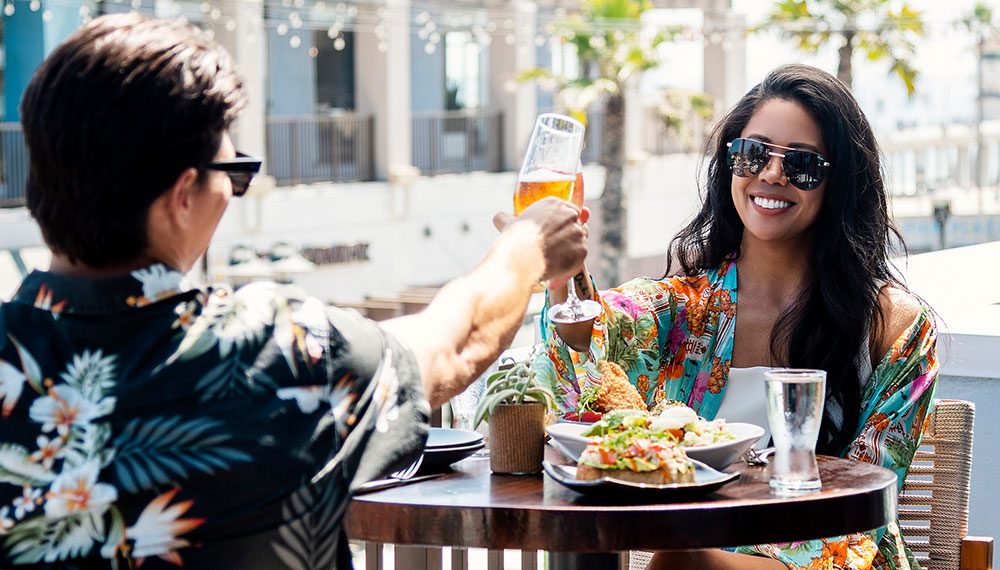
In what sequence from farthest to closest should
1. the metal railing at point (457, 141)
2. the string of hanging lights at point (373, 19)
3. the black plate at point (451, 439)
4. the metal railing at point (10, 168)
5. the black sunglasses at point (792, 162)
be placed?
the metal railing at point (457, 141)
the string of hanging lights at point (373, 19)
the metal railing at point (10, 168)
the black sunglasses at point (792, 162)
the black plate at point (451, 439)

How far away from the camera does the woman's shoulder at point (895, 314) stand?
9.57 feet

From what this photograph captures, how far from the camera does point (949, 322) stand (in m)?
4.11

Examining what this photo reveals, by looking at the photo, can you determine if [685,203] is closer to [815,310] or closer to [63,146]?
[815,310]

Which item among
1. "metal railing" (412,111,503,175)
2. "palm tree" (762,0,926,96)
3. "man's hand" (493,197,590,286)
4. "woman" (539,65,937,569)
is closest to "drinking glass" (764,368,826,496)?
"man's hand" (493,197,590,286)

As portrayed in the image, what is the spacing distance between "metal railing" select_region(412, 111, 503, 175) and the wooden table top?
68.1ft

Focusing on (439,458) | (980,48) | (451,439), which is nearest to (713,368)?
(451,439)

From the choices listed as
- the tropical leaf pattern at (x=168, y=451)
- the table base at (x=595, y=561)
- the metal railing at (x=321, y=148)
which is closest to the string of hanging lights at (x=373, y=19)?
the metal railing at (x=321, y=148)

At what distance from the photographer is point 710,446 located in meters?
2.16

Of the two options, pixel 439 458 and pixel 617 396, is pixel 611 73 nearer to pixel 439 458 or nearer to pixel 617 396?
pixel 617 396

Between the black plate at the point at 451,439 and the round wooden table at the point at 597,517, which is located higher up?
the black plate at the point at 451,439

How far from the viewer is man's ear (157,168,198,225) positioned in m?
1.41

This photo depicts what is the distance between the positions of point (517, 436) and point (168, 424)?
0.92 meters

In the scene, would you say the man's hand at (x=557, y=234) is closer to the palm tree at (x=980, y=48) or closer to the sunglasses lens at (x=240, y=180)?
the sunglasses lens at (x=240, y=180)

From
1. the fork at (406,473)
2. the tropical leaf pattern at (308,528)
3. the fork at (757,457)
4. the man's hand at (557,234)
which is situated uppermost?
the man's hand at (557,234)
